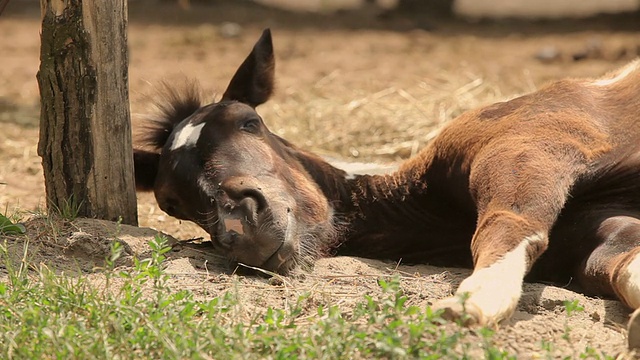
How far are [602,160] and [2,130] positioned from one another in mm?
5332

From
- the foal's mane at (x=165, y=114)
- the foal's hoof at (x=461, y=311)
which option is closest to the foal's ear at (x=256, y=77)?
the foal's mane at (x=165, y=114)

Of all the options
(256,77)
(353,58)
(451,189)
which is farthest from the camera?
(353,58)

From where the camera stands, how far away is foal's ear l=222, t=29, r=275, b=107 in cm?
507

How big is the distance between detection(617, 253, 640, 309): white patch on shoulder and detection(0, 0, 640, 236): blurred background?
102 inches

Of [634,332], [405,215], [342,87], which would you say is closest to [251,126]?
[405,215]

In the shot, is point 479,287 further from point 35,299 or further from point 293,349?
point 35,299

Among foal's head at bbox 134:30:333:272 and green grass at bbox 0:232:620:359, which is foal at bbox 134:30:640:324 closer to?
foal's head at bbox 134:30:333:272

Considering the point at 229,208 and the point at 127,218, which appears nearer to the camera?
the point at 229,208

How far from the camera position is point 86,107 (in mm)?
4410

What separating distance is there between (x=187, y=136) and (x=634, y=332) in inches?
93.1

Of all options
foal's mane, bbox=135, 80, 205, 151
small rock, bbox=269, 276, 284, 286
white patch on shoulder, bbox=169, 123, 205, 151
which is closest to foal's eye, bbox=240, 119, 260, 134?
white patch on shoulder, bbox=169, 123, 205, 151

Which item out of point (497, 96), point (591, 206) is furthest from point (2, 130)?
point (591, 206)

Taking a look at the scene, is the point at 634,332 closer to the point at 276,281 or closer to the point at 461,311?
the point at 461,311

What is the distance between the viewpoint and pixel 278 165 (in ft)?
15.1
